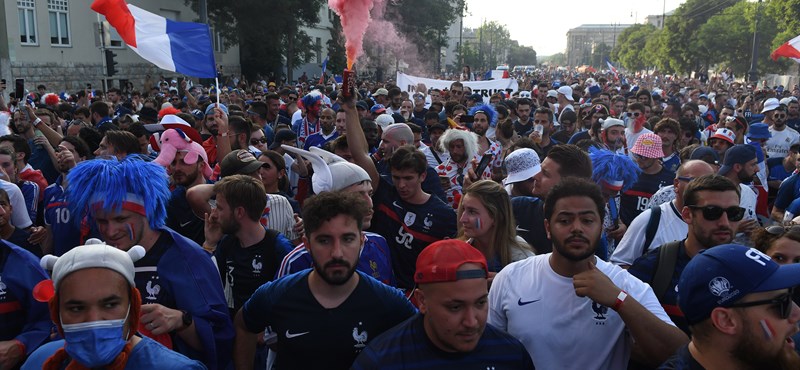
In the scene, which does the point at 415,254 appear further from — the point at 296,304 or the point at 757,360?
the point at 757,360

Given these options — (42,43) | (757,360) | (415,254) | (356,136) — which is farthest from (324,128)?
(42,43)

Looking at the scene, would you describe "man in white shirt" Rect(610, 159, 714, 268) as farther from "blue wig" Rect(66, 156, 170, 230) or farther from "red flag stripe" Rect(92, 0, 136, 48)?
"red flag stripe" Rect(92, 0, 136, 48)

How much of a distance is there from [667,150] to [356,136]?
4572 millimetres

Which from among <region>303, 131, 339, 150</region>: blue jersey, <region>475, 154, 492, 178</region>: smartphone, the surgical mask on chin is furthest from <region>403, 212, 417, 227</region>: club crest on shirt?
<region>303, 131, 339, 150</region>: blue jersey

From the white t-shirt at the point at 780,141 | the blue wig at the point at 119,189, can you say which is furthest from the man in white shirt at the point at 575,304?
the white t-shirt at the point at 780,141

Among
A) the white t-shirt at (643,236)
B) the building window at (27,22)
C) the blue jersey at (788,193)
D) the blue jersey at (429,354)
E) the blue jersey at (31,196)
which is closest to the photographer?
the blue jersey at (429,354)

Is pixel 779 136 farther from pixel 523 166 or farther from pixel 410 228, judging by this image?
pixel 410 228

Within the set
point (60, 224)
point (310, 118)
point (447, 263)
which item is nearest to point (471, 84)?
point (310, 118)

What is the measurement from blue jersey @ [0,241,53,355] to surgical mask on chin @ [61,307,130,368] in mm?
1219

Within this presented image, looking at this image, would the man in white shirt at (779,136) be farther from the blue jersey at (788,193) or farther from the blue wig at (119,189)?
the blue wig at (119,189)

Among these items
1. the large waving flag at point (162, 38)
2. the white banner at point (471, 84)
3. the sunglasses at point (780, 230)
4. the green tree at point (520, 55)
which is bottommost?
the sunglasses at point (780, 230)

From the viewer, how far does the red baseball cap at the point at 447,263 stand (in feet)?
9.10

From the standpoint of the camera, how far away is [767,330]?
251 centimetres

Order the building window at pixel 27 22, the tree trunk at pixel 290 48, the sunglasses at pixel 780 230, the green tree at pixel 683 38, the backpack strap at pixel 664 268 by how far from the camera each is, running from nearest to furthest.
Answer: the backpack strap at pixel 664 268
the sunglasses at pixel 780 230
the building window at pixel 27 22
the tree trunk at pixel 290 48
the green tree at pixel 683 38
